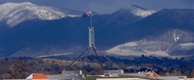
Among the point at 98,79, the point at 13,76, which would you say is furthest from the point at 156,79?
the point at 13,76

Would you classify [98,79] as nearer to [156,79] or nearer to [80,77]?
[80,77]

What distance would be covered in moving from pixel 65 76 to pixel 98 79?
808cm

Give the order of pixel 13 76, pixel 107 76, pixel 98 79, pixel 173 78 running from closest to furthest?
pixel 98 79, pixel 107 76, pixel 173 78, pixel 13 76

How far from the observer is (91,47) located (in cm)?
13638

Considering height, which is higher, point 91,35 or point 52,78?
point 91,35

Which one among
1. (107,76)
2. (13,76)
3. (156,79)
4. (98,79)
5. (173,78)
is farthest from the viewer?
(13,76)

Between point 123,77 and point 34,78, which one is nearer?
point 123,77

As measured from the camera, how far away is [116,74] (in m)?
136

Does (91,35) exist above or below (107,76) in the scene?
above

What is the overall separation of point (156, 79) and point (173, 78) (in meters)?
14.1

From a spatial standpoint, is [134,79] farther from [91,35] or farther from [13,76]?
[13,76]

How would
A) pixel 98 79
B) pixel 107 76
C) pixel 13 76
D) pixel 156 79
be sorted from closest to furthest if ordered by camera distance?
1. pixel 98 79
2. pixel 107 76
3. pixel 156 79
4. pixel 13 76

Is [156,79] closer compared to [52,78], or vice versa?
[52,78]

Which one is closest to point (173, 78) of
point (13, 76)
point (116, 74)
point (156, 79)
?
point (156, 79)
